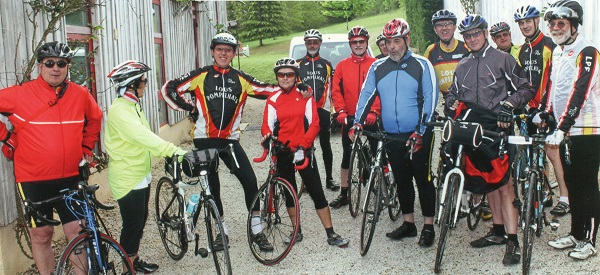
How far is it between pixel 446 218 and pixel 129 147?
259cm

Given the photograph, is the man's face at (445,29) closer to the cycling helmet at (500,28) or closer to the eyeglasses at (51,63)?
the cycling helmet at (500,28)

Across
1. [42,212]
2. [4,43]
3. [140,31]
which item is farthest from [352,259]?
[140,31]

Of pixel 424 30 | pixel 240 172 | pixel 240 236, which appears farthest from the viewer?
pixel 424 30

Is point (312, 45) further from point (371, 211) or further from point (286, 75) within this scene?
point (371, 211)

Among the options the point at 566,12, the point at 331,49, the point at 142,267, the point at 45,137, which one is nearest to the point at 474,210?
the point at 566,12

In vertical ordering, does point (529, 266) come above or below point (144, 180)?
below

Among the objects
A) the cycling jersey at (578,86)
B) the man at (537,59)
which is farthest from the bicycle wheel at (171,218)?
the man at (537,59)

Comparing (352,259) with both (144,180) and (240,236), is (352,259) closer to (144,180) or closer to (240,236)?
A: (240,236)

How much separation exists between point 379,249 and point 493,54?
81.7 inches

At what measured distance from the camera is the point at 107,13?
8.49 m

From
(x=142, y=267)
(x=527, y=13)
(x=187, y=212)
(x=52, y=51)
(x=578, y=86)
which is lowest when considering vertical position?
(x=142, y=267)

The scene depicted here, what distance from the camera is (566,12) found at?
5.25 metres

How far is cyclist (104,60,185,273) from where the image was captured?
4.94 m

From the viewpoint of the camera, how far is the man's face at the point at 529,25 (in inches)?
276
